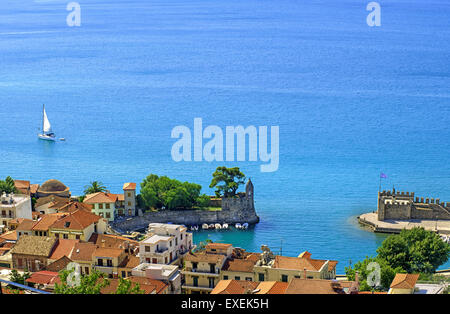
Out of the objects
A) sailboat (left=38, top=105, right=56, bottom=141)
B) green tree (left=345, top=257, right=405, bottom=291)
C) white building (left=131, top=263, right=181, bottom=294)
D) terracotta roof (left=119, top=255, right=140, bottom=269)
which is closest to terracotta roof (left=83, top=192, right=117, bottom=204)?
terracotta roof (left=119, top=255, right=140, bottom=269)

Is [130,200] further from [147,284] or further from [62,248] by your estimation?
[147,284]

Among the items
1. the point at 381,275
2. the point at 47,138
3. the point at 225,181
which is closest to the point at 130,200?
the point at 225,181

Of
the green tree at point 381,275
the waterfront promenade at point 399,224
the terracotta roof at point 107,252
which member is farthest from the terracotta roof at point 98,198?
the green tree at point 381,275
